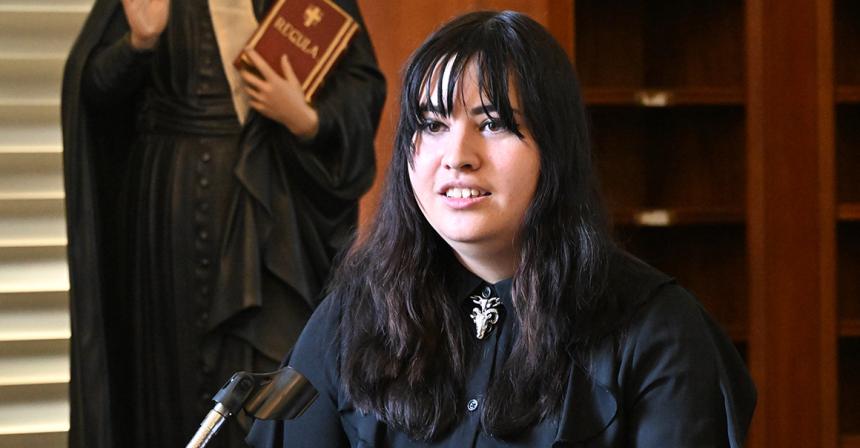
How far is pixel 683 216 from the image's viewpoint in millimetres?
4027

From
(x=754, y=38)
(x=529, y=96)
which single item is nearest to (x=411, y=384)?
(x=529, y=96)

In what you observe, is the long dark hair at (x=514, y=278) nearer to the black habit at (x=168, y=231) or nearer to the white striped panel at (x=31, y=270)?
the black habit at (x=168, y=231)

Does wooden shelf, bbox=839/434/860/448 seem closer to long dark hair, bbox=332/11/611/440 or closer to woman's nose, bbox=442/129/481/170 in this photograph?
long dark hair, bbox=332/11/611/440

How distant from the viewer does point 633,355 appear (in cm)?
171

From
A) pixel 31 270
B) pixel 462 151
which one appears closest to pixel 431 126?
pixel 462 151

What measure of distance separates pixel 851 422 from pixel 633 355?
2.74 metres

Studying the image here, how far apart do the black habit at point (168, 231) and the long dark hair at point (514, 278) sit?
3.83 ft

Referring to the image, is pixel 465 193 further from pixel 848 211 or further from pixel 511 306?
pixel 848 211

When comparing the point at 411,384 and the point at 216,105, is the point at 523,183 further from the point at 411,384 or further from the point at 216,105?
the point at 216,105

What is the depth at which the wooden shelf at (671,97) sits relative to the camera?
3.96 m

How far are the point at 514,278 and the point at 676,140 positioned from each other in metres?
2.55

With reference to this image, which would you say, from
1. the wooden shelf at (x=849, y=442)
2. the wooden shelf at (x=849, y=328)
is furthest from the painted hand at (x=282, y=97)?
the wooden shelf at (x=849, y=442)

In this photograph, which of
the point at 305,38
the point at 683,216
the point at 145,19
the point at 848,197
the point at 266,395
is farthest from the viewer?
the point at 848,197

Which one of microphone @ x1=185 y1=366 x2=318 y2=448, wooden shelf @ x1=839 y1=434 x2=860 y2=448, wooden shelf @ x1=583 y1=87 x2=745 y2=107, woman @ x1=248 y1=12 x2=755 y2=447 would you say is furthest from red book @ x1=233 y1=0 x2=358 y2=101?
wooden shelf @ x1=839 y1=434 x2=860 y2=448
